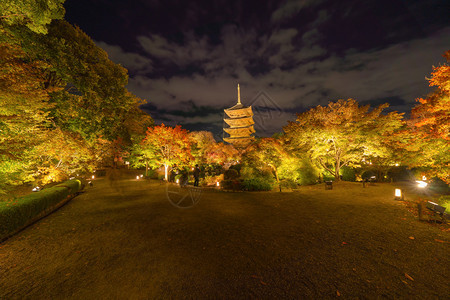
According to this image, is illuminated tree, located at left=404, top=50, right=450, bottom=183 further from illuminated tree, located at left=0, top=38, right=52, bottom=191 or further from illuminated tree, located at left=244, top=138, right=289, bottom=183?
illuminated tree, located at left=0, top=38, right=52, bottom=191

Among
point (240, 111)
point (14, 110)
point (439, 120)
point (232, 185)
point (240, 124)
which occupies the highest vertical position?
point (240, 111)

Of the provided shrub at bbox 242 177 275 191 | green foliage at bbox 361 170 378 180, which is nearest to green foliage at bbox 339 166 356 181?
green foliage at bbox 361 170 378 180

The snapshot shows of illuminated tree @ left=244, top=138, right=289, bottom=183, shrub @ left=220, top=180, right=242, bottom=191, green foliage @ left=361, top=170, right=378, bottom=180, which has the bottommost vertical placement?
shrub @ left=220, top=180, right=242, bottom=191

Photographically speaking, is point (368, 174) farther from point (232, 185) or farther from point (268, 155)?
point (232, 185)

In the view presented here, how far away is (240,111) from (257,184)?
19.8 meters

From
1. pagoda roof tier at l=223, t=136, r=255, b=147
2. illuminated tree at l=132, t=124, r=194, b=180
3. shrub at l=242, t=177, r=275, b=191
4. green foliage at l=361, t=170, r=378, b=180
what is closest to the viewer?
shrub at l=242, t=177, r=275, b=191

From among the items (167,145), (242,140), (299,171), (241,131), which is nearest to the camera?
(299,171)

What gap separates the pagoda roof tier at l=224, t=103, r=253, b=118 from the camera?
28.4m

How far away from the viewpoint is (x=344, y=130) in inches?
486

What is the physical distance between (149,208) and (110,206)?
213cm

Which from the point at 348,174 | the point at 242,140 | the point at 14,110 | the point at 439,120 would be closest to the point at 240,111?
the point at 242,140

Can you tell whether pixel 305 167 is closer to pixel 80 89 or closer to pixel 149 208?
pixel 149 208

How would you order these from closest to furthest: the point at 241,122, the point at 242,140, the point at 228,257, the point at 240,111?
the point at 228,257 < the point at 242,140 < the point at 240,111 < the point at 241,122

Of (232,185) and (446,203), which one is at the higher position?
(446,203)
